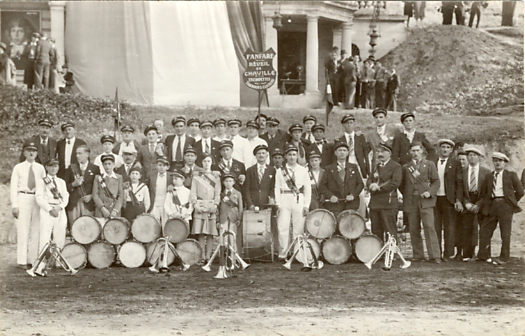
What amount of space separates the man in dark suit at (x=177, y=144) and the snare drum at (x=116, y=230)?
1.51 metres

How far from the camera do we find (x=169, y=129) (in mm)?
14141

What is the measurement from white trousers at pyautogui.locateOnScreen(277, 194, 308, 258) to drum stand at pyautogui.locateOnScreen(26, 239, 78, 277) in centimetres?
288

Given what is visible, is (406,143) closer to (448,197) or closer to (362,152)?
(362,152)

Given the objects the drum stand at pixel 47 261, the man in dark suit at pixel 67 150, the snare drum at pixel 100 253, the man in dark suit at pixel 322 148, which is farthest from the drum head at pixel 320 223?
the man in dark suit at pixel 67 150

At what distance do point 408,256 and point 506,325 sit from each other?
2.79m

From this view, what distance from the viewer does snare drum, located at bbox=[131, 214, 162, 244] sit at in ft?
31.2

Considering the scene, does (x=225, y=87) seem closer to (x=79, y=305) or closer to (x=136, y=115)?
(x=136, y=115)

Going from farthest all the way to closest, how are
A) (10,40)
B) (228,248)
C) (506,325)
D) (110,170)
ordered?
(10,40)
(110,170)
(228,248)
(506,325)

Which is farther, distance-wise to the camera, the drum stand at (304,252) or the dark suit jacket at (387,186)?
the dark suit jacket at (387,186)

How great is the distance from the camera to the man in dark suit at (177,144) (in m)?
10.8

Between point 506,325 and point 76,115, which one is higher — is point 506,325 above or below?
below

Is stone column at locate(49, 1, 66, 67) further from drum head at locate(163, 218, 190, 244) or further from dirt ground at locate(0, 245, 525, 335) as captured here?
drum head at locate(163, 218, 190, 244)

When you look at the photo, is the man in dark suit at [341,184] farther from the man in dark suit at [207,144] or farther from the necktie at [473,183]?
the man in dark suit at [207,144]

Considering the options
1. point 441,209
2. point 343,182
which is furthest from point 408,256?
point 343,182
